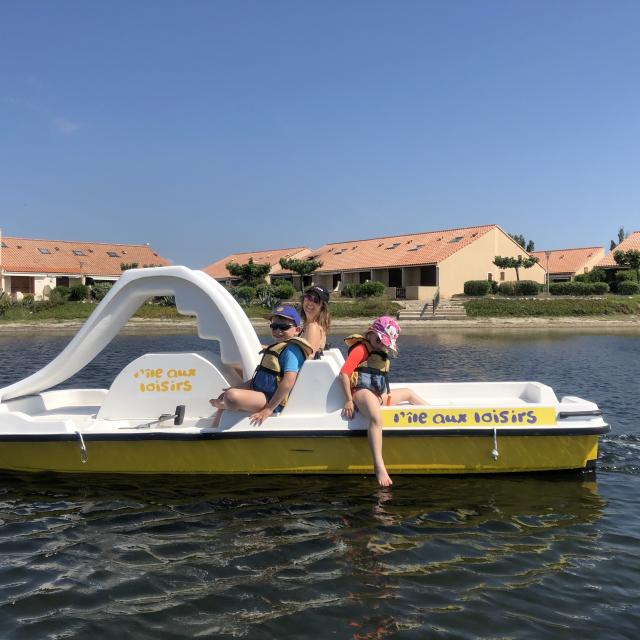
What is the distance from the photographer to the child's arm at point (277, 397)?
22.7 feet

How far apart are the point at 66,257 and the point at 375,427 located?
55.6 metres

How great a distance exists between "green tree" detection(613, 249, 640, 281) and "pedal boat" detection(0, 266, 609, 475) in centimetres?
4776

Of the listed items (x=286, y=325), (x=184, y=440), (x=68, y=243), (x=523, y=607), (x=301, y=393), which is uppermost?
(x=68, y=243)

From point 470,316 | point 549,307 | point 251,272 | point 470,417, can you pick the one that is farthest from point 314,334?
point 251,272

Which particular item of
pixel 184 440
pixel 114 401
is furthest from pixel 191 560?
pixel 114 401

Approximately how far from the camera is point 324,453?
7.05 metres

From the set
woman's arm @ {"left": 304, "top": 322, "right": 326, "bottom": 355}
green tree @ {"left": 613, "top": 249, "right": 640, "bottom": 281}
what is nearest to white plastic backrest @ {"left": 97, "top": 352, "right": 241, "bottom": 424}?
woman's arm @ {"left": 304, "top": 322, "right": 326, "bottom": 355}

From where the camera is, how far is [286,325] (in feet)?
23.0

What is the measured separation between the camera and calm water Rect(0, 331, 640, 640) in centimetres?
436

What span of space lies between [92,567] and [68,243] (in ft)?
196

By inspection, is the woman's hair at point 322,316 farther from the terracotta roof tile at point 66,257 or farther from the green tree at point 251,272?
the terracotta roof tile at point 66,257

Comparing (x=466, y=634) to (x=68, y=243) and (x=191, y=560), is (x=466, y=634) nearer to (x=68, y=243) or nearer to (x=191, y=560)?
(x=191, y=560)

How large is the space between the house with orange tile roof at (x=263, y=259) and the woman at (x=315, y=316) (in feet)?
169

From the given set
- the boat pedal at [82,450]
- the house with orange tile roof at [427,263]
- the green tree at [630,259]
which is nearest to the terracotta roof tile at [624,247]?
the green tree at [630,259]
